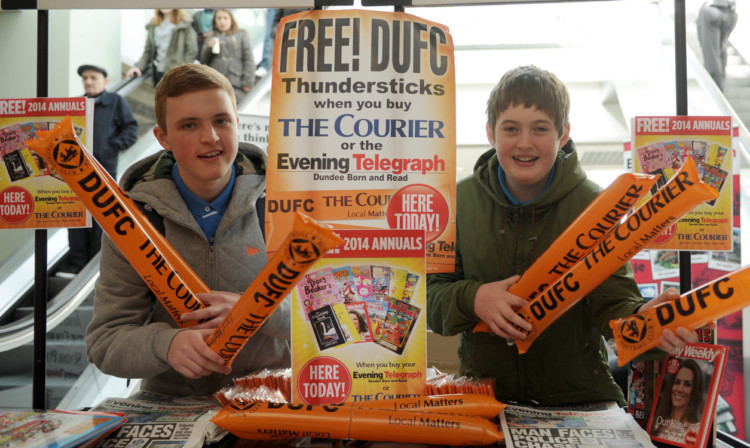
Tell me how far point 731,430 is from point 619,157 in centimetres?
606

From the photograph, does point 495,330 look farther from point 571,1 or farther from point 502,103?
point 571,1

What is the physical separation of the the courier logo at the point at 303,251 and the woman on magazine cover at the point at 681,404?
76 centimetres

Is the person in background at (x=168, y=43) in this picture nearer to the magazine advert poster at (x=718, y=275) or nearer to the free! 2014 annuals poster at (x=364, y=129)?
the magazine advert poster at (x=718, y=275)

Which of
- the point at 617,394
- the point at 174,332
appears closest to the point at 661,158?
the point at 617,394

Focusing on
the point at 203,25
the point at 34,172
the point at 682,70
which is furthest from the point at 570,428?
the point at 203,25

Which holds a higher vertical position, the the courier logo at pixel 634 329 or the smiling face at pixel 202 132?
the smiling face at pixel 202 132

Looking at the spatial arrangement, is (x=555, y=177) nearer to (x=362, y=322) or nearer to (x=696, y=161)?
(x=696, y=161)

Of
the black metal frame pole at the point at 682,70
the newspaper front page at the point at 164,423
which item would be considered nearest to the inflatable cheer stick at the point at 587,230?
the black metal frame pole at the point at 682,70

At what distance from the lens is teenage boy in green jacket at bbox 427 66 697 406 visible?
1.42 meters

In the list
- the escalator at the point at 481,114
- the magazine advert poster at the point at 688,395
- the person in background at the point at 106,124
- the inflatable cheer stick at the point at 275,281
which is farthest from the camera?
the person in background at the point at 106,124

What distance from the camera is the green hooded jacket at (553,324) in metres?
1.44

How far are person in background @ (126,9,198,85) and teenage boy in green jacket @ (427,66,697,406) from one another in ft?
15.4

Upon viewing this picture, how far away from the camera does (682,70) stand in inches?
57.5

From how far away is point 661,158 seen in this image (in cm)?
151
